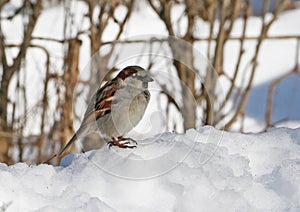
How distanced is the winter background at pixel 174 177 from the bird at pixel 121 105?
19 centimetres

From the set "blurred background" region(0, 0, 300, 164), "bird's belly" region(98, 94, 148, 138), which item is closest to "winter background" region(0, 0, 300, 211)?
"bird's belly" region(98, 94, 148, 138)

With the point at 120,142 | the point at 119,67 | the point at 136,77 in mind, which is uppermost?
the point at 136,77

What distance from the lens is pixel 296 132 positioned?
169 cm

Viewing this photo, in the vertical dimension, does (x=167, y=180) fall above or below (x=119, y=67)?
above

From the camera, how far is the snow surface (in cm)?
136

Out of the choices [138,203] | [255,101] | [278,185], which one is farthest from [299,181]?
[255,101]

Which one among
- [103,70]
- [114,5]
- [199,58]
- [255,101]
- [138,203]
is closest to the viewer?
[138,203]

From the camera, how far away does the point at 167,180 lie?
1419 mm

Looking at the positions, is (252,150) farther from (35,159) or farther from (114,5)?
(35,159)

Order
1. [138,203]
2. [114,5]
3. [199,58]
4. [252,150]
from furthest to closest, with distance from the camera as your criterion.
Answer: [199,58] → [114,5] → [252,150] → [138,203]

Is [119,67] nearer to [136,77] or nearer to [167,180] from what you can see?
[136,77]

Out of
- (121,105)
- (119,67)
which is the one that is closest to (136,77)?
(121,105)

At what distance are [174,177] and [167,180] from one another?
0.01 metres

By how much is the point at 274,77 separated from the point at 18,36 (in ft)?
6.42
